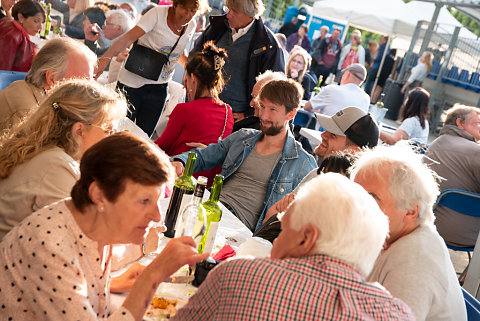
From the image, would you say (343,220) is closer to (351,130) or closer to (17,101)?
(351,130)

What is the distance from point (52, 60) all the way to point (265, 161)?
1.33 meters

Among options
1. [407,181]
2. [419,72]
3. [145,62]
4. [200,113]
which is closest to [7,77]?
[200,113]

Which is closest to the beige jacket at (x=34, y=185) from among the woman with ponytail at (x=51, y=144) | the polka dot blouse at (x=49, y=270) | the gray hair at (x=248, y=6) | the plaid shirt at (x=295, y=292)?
the woman with ponytail at (x=51, y=144)

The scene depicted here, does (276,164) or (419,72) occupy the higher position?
(419,72)

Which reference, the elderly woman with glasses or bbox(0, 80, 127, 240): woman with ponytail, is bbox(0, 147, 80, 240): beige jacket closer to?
bbox(0, 80, 127, 240): woman with ponytail

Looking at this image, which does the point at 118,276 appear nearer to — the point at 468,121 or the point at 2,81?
the point at 2,81

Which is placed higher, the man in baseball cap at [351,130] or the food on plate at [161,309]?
the man in baseball cap at [351,130]

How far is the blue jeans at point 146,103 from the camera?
452 cm

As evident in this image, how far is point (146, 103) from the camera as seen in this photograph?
4.56 meters

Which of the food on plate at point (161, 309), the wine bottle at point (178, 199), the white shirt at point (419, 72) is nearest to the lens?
the food on plate at point (161, 309)

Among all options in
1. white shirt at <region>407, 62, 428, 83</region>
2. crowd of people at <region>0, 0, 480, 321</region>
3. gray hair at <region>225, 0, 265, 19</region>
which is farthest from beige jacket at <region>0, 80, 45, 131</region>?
white shirt at <region>407, 62, 428, 83</region>

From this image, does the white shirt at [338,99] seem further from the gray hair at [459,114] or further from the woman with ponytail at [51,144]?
the woman with ponytail at [51,144]

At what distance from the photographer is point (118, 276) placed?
67.6 inches

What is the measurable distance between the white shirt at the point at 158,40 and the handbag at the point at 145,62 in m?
0.08
